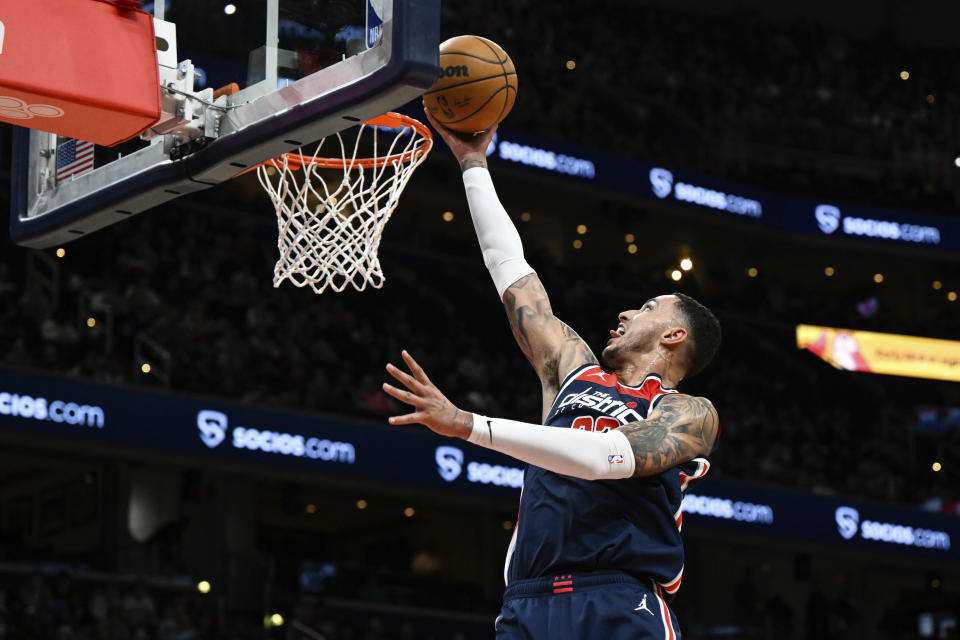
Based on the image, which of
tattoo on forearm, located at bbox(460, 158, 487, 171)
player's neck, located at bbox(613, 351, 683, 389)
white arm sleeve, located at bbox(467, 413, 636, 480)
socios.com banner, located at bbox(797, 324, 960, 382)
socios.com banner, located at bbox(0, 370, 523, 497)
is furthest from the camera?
socios.com banner, located at bbox(797, 324, 960, 382)

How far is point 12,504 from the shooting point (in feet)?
67.2

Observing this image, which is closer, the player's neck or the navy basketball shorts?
the navy basketball shorts

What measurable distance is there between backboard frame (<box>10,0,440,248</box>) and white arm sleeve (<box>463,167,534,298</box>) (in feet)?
1.86

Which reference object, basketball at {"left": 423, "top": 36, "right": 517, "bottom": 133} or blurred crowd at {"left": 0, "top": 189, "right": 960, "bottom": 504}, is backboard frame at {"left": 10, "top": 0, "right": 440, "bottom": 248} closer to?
basketball at {"left": 423, "top": 36, "right": 517, "bottom": 133}

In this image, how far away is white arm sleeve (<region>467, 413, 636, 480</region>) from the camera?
12.2ft

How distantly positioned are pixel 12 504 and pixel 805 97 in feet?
49.8

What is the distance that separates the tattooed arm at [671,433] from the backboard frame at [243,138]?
117cm

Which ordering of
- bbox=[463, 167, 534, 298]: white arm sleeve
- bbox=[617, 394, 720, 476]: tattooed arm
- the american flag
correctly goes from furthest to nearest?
the american flag < bbox=[463, 167, 534, 298]: white arm sleeve < bbox=[617, 394, 720, 476]: tattooed arm

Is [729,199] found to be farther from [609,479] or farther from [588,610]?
[588,610]

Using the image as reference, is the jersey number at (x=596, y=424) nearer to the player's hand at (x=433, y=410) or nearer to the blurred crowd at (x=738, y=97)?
the player's hand at (x=433, y=410)

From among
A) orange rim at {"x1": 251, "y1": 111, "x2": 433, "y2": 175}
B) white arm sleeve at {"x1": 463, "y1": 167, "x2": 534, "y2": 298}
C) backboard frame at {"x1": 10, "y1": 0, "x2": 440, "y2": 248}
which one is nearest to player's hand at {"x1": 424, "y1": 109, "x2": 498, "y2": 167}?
white arm sleeve at {"x1": 463, "y1": 167, "x2": 534, "y2": 298}

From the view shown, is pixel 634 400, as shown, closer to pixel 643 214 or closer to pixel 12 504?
pixel 12 504

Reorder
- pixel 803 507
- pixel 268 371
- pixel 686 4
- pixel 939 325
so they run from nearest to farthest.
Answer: pixel 268 371 < pixel 803 507 < pixel 939 325 < pixel 686 4

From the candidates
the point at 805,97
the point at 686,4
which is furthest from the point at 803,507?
the point at 686,4
